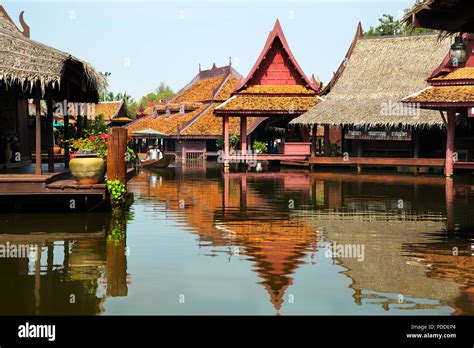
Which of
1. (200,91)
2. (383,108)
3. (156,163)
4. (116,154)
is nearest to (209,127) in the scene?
(200,91)

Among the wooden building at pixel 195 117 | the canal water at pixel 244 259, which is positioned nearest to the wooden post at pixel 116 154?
the canal water at pixel 244 259

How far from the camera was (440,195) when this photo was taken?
2116 cm

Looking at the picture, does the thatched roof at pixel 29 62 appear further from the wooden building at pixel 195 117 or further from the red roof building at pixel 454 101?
the wooden building at pixel 195 117

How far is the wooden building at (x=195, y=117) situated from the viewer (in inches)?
2275

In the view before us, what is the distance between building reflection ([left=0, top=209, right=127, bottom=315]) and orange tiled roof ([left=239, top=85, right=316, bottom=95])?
25148 millimetres

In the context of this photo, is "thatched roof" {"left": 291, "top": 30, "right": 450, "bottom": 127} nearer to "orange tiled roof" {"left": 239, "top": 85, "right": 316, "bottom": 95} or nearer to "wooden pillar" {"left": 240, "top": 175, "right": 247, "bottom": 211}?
"orange tiled roof" {"left": 239, "top": 85, "right": 316, "bottom": 95}

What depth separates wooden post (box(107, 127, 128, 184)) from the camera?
15758 mm

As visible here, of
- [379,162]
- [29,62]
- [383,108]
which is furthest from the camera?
[383,108]

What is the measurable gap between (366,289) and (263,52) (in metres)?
32.0

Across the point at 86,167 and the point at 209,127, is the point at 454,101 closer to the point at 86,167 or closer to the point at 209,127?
the point at 86,167

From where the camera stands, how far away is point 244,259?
33.6 feet

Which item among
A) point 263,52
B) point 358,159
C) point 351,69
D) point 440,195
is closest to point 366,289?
point 440,195

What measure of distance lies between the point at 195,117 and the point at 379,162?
85.9ft

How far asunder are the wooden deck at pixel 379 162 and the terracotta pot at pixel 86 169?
20.9 meters
